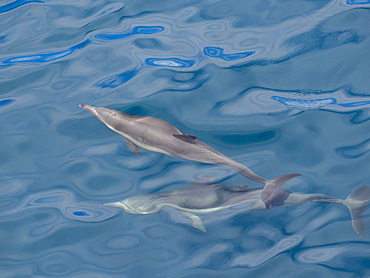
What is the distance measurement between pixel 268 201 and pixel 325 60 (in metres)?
3.08

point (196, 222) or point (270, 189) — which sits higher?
point (270, 189)

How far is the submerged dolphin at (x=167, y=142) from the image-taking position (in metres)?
5.65

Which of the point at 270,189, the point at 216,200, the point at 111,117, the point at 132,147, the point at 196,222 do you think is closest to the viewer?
the point at 270,189

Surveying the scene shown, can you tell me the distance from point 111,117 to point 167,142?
1.07 metres

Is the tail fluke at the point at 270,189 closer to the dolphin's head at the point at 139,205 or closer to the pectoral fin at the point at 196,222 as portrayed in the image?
the pectoral fin at the point at 196,222

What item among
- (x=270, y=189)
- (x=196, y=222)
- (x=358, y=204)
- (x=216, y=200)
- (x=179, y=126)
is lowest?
(x=358, y=204)

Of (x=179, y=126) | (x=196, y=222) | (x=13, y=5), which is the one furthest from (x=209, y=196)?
(x=13, y=5)

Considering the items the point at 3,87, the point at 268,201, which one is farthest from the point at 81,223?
the point at 3,87

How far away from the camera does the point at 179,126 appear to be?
263 inches

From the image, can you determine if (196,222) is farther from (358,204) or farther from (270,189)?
(358,204)

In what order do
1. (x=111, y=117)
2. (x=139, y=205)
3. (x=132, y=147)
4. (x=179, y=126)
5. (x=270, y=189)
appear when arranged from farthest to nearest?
1. (x=179, y=126)
2. (x=111, y=117)
3. (x=132, y=147)
4. (x=139, y=205)
5. (x=270, y=189)

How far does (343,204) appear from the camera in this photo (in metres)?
5.73

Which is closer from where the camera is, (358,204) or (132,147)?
(358,204)

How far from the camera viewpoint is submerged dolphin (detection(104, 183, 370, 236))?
5.67 meters
